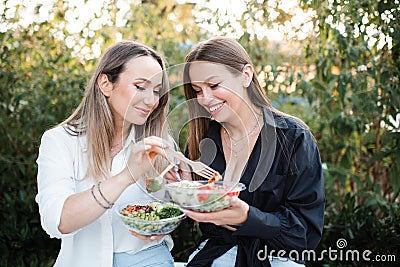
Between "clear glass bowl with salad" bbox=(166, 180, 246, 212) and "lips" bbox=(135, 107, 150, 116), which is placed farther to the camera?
"lips" bbox=(135, 107, 150, 116)

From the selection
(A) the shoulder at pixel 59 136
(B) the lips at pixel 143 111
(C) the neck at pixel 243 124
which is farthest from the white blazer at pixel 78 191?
(C) the neck at pixel 243 124

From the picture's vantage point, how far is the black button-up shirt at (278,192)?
168 cm

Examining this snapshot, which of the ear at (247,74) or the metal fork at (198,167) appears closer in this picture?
the metal fork at (198,167)

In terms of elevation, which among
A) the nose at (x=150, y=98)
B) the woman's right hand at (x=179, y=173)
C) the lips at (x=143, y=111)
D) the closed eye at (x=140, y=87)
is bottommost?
the woman's right hand at (x=179, y=173)

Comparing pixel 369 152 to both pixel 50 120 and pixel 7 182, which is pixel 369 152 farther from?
pixel 7 182

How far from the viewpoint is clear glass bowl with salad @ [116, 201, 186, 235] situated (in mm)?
1650

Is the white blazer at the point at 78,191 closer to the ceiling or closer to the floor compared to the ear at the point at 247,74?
closer to the floor

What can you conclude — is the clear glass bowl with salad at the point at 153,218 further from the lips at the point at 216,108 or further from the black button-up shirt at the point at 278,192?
the lips at the point at 216,108

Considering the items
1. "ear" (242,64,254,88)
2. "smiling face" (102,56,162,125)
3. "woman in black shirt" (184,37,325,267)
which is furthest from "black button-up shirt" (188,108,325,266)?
"smiling face" (102,56,162,125)

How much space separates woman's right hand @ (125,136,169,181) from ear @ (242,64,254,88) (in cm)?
33

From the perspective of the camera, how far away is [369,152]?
3107 mm

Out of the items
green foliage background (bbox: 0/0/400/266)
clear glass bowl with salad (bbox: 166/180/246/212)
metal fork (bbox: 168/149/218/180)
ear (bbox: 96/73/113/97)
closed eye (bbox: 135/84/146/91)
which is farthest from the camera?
green foliage background (bbox: 0/0/400/266)

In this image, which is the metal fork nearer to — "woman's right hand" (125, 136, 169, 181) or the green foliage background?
"woman's right hand" (125, 136, 169, 181)

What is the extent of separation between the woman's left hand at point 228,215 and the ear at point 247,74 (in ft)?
1.22
